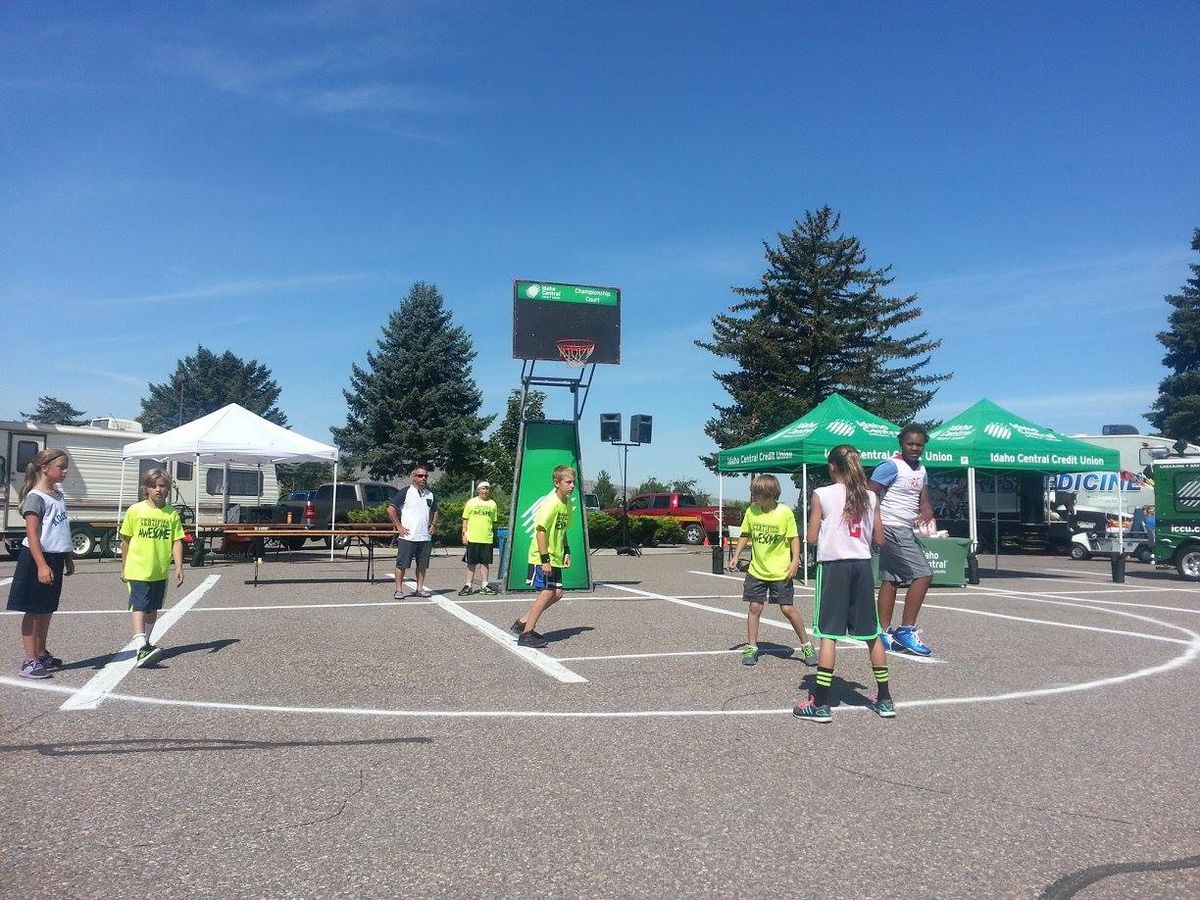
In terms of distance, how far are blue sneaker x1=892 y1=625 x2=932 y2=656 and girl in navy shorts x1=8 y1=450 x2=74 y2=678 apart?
6907 mm

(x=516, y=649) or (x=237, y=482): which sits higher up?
(x=237, y=482)

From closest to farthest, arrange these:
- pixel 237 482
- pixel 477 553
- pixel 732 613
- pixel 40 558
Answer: pixel 40 558 < pixel 732 613 < pixel 477 553 < pixel 237 482

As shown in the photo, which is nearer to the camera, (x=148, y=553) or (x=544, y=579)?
(x=148, y=553)

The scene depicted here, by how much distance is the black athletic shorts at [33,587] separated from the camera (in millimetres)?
7023

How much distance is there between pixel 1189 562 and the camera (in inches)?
711

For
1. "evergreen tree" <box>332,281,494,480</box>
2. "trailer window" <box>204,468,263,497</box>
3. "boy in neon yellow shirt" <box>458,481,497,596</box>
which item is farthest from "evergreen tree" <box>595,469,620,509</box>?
"boy in neon yellow shirt" <box>458,481,497,596</box>

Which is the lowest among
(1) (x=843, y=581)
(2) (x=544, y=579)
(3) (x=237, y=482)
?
(2) (x=544, y=579)

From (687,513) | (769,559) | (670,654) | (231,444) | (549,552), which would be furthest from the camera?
(687,513)

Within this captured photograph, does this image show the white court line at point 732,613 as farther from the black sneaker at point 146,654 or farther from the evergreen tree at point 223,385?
the evergreen tree at point 223,385

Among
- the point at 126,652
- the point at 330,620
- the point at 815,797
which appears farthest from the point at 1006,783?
the point at 330,620

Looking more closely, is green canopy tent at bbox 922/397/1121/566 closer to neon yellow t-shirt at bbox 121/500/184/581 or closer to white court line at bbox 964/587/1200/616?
white court line at bbox 964/587/1200/616

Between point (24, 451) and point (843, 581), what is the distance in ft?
68.3

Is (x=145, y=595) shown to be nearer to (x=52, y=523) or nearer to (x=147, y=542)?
(x=147, y=542)

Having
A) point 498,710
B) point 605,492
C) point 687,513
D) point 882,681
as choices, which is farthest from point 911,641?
point 605,492
